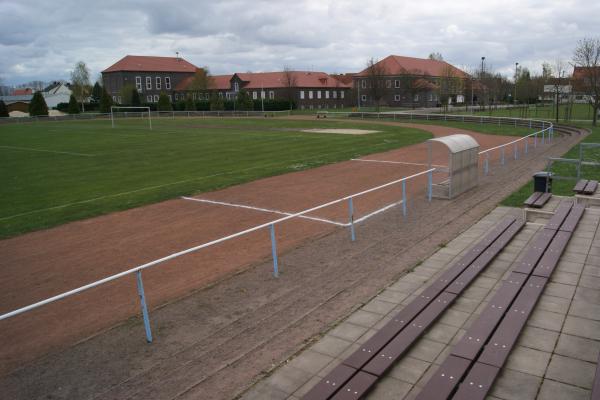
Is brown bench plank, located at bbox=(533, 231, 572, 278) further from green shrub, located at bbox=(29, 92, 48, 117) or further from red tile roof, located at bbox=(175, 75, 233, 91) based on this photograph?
red tile roof, located at bbox=(175, 75, 233, 91)

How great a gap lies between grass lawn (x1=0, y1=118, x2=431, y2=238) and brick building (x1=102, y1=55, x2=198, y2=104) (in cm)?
7063

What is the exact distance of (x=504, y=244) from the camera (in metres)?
9.60

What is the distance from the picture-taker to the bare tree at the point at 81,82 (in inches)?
4390

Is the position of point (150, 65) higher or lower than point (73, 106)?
higher

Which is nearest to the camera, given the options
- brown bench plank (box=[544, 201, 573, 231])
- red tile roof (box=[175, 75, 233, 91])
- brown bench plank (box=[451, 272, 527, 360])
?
brown bench plank (box=[451, 272, 527, 360])

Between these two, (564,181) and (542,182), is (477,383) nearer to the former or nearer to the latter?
(542,182)

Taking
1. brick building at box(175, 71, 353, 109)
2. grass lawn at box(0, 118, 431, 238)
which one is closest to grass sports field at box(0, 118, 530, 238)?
grass lawn at box(0, 118, 431, 238)

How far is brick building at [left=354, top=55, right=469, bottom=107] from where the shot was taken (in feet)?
263

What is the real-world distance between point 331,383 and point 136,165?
23.3m

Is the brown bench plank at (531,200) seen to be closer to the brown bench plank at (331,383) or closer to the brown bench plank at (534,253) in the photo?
the brown bench plank at (534,253)

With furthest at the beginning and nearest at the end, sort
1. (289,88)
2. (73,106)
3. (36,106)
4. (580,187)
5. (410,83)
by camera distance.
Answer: (289,88) → (73,106) → (410,83) → (36,106) → (580,187)

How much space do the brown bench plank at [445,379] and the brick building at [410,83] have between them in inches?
2912

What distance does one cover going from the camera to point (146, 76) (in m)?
110

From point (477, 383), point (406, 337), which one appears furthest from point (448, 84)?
point (477, 383)
